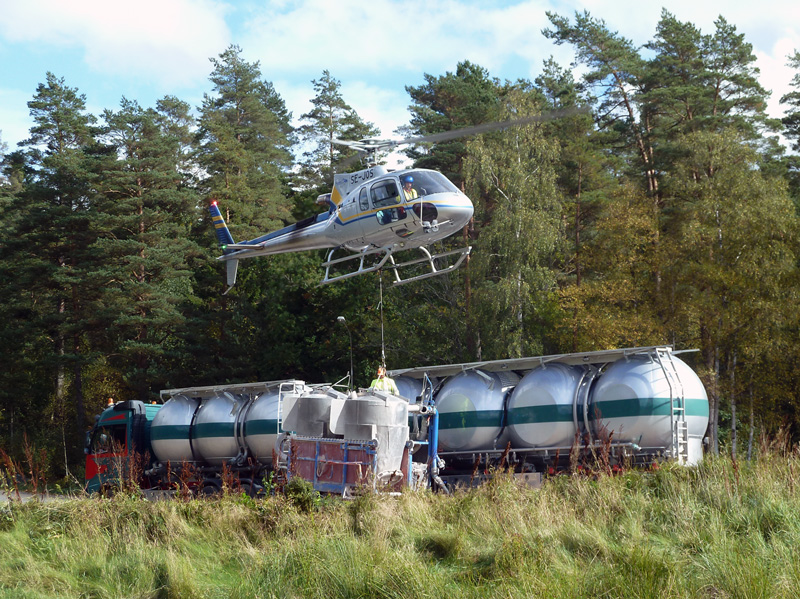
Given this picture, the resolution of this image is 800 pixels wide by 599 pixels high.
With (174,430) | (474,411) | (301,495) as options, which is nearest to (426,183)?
(474,411)

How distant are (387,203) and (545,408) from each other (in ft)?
20.9

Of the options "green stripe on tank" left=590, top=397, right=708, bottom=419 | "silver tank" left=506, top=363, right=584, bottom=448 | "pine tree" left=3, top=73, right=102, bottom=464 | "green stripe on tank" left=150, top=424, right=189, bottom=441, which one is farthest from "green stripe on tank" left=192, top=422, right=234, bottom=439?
"pine tree" left=3, top=73, right=102, bottom=464

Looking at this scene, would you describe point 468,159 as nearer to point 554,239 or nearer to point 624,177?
point 554,239

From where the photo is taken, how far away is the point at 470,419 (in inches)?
699

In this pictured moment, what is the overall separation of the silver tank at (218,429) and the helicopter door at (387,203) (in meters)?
5.91

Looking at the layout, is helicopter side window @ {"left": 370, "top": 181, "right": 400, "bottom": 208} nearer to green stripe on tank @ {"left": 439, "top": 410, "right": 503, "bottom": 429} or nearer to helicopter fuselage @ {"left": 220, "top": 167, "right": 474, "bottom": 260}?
helicopter fuselage @ {"left": 220, "top": 167, "right": 474, "bottom": 260}

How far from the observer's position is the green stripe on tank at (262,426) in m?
19.6

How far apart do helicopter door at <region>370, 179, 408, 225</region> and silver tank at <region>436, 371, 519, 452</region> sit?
421 cm

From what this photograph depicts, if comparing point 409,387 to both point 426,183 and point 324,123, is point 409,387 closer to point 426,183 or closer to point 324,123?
point 426,183

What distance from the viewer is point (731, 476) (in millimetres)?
10820

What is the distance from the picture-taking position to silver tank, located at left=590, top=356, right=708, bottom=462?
15.7 metres

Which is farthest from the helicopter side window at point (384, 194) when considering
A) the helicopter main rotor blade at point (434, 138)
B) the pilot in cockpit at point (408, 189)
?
the helicopter main rotor blade at point (434, 138)

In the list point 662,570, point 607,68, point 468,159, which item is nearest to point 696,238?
point 468,159

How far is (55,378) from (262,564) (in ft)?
136
